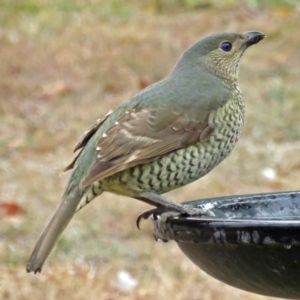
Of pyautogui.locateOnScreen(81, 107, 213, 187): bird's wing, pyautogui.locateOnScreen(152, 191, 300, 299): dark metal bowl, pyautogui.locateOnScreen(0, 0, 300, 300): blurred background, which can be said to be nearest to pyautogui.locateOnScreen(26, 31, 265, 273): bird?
pyautogui.locateOnScreen(81, 107, 213, 187): bird's wing

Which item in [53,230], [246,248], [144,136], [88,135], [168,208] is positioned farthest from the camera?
[88,135]

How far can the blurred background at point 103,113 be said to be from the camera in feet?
18.2

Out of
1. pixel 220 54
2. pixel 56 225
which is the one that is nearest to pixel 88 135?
pixel 56 225

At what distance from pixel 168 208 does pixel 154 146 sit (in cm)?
33

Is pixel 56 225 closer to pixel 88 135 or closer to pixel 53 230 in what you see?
pixel 53 230

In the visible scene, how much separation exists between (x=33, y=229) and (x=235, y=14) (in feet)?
23.0

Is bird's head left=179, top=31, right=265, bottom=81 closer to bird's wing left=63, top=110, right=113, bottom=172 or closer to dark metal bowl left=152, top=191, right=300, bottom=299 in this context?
bird's wing left=63, top=110, right=113, bottom=172

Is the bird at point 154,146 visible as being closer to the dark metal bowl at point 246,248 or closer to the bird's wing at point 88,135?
the bird's wing at point 88,135

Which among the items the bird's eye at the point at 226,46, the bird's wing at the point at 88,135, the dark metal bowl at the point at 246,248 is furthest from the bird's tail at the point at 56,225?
the bird's eye at the point at 226,46

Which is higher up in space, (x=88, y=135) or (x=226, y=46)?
(x=226, y=46)

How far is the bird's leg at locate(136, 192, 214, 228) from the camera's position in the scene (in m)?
3.01

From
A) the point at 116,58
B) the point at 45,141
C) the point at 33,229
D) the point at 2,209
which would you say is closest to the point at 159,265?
the point at 33,229

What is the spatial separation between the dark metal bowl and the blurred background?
102 inches

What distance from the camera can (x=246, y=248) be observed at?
253cm
